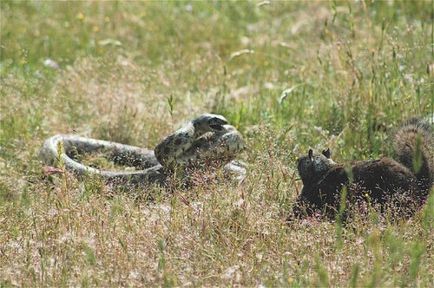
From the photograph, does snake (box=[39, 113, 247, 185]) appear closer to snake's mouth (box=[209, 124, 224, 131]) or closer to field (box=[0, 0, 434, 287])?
snake's mouth (box=[209, 124, 224, 131])

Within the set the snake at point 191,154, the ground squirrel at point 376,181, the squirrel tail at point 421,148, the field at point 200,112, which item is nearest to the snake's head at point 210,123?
the snake at point 191,154

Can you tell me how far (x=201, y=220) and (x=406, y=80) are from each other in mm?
4012

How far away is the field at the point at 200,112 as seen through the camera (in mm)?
6355

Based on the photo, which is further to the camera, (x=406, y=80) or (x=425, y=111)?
(x=406, y=80)

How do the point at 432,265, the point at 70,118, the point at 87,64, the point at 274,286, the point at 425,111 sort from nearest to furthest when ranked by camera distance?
the point at 274,286 → the point at 432,265 → the point at 425,111 → the point at 70,118 → the point at 87,64

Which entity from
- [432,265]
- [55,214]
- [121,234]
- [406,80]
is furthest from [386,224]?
[406,80]

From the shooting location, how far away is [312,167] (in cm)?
775

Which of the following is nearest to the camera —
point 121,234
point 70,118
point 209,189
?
point 121,234

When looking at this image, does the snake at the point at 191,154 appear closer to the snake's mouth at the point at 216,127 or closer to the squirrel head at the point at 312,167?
the snake's mouth at the point at 216,127

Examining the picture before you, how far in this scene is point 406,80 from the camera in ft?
33.6

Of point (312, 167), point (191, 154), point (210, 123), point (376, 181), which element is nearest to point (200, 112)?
point (210, 123)

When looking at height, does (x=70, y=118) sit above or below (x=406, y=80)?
below

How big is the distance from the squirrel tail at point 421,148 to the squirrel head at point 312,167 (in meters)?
0.56

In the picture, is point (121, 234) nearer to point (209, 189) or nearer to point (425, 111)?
point (209, 189)
